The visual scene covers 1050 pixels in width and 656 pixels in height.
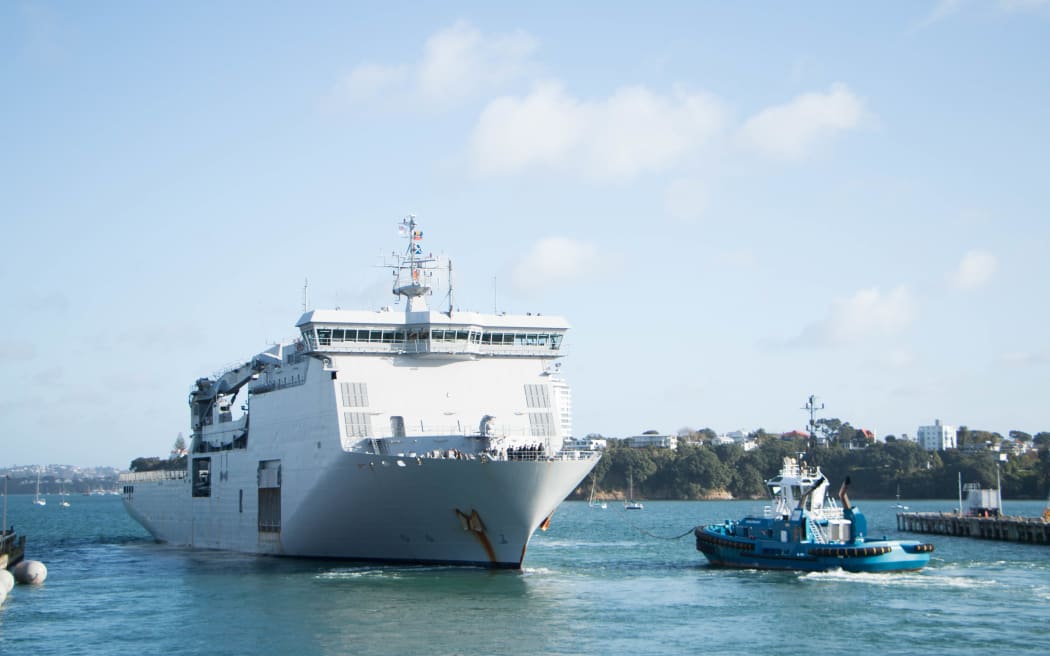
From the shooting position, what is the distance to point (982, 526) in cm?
6950

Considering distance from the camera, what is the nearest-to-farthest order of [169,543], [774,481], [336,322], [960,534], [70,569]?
[336,322] < [774,481] < [70,569] < [169,543] < [960,534]

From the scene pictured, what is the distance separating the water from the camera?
1121 inches

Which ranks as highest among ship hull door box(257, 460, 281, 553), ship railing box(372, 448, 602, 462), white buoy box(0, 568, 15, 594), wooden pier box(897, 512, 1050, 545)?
ship railing box(372, 448, 602, 462)

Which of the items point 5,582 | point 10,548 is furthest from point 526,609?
point 10,548

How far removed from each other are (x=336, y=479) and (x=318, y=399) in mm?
3486

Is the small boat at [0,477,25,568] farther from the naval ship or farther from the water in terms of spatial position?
the naval ship

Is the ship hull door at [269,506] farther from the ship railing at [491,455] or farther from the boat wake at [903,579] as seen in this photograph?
the boat wake at [903,579]

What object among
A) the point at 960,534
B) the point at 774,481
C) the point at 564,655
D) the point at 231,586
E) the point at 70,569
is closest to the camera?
the point at 564,655

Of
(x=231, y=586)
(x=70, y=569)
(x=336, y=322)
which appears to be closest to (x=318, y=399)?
(x=336, y=322)

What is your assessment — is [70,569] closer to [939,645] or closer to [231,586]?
[231,586]

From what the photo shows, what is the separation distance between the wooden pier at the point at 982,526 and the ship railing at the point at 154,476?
46453 mm

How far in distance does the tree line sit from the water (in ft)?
325

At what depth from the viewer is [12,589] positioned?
1598 inches

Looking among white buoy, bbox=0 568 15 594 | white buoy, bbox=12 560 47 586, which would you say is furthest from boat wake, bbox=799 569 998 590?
white buoy, bbox=12 560 47 586
